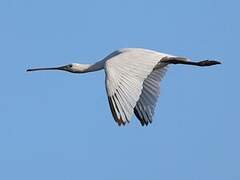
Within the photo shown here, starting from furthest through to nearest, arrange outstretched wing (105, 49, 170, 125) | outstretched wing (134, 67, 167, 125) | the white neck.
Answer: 1. the white neck
2. outstretched wing (134, 67, 167, 125)
3. outstretched wing (105, 49, 170, 125)

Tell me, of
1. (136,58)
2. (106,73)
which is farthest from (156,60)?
(106,73)

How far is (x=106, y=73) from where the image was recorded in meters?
15.2

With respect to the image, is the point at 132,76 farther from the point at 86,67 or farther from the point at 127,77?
the point at 86,67

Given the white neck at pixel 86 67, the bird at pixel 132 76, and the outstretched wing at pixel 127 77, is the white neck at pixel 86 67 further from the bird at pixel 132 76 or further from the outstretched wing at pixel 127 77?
the outstretched wing at pixel 127 77

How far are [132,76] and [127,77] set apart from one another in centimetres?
10

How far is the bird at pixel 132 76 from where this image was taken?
14.4 m

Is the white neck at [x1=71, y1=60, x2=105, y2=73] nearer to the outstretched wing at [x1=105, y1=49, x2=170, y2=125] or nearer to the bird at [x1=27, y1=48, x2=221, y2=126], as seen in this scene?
the bird at [x1=27, y1=48, x2=221, y2=126]

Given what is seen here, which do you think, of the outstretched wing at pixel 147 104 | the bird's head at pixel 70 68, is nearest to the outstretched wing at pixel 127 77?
the outstretched wing at pixel 147 104

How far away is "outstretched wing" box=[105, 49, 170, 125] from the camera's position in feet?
47.0

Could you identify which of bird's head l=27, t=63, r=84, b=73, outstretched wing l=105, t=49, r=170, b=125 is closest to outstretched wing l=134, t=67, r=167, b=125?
outstretched wing l=105, t=49, r=170, b=125

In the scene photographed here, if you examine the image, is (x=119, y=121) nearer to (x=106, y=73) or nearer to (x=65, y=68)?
(x=106, y=73)

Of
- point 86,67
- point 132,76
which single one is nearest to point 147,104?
point 86,67

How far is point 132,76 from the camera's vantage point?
15133 millimetres

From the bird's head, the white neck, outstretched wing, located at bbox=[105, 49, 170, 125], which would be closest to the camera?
outstretched wing, located at bbox=[105, 49, 170, 125]
